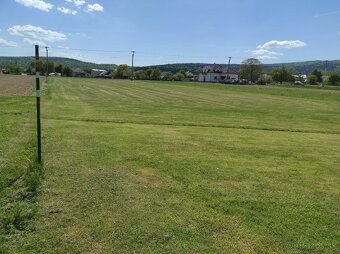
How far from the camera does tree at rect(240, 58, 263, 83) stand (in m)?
134

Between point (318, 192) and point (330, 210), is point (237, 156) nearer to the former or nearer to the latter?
point (318, 192)

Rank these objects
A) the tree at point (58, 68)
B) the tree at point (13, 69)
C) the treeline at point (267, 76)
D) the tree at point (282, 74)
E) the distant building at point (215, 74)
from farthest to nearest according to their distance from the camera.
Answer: the tree at point (13, 69) → the tree at point (58, 68) → the distant building at point (215, 74) → the tree at point (282, 74) → the treeline at point (267, 76)

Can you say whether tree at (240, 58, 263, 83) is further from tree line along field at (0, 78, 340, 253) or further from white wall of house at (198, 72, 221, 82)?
tree line along field at (0, 78, 340, 253)

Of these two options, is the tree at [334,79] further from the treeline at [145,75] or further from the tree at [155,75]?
the tree at [155,75]

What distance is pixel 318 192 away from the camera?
238 inches

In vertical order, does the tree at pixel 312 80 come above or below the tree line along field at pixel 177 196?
above

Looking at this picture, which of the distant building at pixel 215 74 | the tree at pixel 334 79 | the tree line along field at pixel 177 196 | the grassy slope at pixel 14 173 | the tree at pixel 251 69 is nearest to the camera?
the tree line along field at pixel 177 196

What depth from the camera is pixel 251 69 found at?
5330 inches

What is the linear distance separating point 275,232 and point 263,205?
2.83 ft

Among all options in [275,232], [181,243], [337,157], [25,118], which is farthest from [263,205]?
[25,118]

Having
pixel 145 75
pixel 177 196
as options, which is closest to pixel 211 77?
pixel 145 75

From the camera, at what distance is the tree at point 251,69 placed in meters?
134

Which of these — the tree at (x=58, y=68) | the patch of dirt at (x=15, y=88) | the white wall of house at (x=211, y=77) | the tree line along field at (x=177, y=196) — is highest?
the tree at (x=58, y=68)

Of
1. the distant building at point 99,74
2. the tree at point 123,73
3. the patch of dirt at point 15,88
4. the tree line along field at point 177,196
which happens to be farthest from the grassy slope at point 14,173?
the distant building at point 99,74
